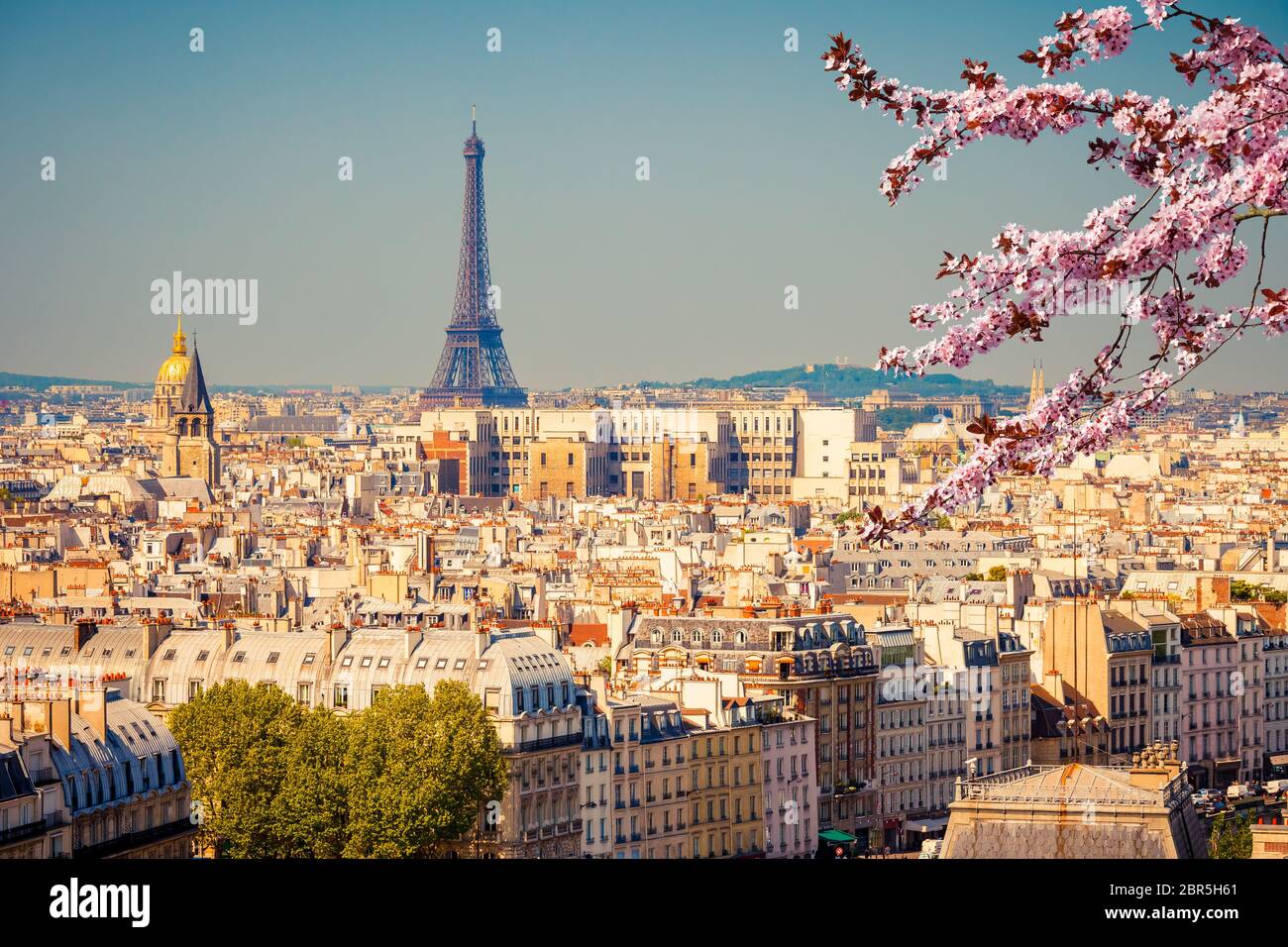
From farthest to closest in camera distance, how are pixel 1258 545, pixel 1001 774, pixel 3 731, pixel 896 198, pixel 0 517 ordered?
pixel 0 517, pixel 1258 545, pixel 1001 774, pixel 3 731, pixel 896 198

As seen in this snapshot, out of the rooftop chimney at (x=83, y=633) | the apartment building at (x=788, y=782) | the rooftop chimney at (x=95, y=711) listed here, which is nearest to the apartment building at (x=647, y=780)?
the apartment building at (x=788, y=782)

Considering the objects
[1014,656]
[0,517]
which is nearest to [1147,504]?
[0,517]

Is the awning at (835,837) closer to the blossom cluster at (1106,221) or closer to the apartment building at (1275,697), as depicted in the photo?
the apartment building at (1275,697)

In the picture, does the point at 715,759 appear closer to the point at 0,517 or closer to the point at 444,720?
the point at 444,720

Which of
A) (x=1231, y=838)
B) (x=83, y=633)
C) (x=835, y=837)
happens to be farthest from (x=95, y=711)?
(x=835, y=837)

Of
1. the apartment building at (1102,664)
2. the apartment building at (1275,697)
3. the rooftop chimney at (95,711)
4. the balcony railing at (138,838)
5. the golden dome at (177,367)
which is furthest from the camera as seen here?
the golden dome at (177,367)

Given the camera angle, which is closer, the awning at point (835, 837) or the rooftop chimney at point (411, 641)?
the rooftop chimney at point (411, 641)

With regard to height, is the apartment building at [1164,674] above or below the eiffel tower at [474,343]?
below
